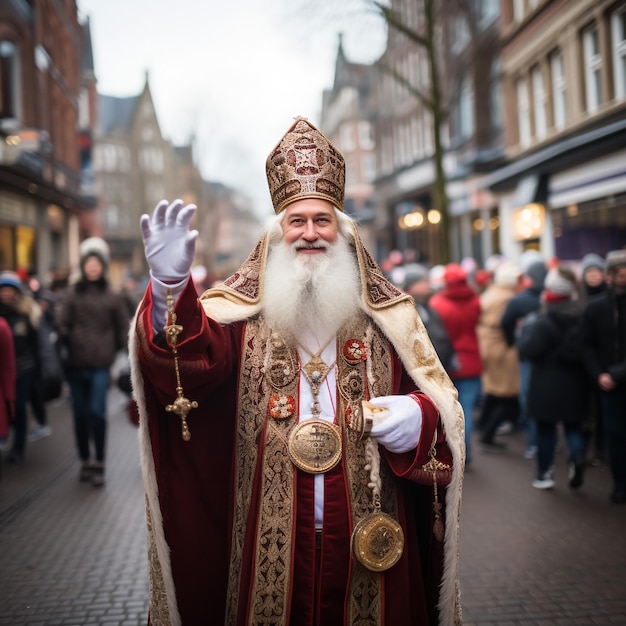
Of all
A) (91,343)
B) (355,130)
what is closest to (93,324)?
(91,343)

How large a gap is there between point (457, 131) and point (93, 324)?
21436 mm

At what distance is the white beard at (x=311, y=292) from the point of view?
8.73 feet

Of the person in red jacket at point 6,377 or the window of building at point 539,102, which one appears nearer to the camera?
the person in red jacket at point 6,377

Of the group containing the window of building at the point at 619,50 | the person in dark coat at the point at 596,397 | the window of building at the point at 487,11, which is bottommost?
the person in dark coat at the point at 596,397

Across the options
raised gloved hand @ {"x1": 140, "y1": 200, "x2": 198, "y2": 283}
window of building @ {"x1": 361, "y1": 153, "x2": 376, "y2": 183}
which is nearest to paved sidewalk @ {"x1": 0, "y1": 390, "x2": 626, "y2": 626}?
raised gloved hand @ {"x1": 140, "y1": 200, "x2": 198, "y2": 283}

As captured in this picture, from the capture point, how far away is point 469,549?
16.3ft

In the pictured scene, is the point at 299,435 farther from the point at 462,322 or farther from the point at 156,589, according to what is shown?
the point at 462,322

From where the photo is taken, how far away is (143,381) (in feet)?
8.05

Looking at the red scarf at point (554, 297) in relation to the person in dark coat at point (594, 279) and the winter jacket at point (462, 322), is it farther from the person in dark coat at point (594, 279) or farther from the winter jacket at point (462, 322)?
the person in dark coat at point (594, 279)

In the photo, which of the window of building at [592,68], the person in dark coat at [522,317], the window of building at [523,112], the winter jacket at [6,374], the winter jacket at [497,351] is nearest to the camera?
the winter jacket at [6,374]

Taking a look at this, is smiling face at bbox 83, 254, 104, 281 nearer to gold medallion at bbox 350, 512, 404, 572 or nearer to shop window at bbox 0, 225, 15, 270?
gold medallion at bbox 350, 512, 404, 572

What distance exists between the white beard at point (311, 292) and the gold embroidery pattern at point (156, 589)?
916mm

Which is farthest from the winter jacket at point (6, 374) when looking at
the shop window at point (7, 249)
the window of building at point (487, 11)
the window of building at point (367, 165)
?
the window of building at point (367, 165)

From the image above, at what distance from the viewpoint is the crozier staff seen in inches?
96.4
